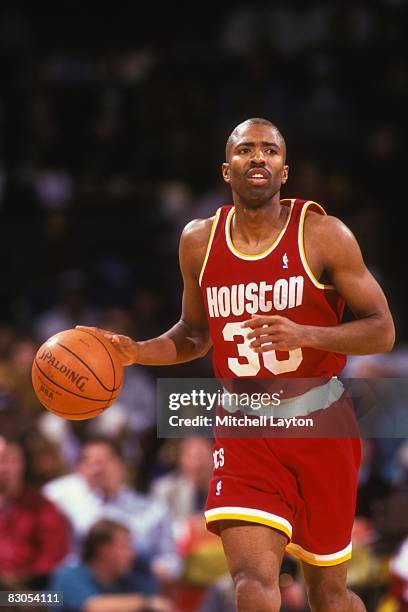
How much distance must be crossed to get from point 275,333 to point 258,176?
846 millimetres

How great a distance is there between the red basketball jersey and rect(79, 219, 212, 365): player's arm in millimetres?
192

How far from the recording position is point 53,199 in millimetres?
12633

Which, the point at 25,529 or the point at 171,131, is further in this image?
the point at 171,131

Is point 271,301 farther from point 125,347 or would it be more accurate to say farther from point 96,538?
point 96,538

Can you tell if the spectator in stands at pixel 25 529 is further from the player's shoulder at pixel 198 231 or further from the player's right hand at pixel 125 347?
the player's shoulder at pixel 198 231

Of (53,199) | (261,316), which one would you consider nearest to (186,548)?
(261,316)

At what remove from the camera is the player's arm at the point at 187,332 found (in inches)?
212

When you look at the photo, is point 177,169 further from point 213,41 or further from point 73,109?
point 213,41

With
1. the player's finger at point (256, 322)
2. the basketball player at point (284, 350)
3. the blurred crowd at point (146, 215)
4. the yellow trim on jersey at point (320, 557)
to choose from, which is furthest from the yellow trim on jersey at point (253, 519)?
the blurred crowd at point (146, 215)

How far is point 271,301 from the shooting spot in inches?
203

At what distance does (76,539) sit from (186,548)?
2.84 ft

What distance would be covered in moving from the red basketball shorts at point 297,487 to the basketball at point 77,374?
0.60m

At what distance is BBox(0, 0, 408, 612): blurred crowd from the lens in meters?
7.83

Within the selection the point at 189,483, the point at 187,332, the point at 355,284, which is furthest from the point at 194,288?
the point at 189,483
